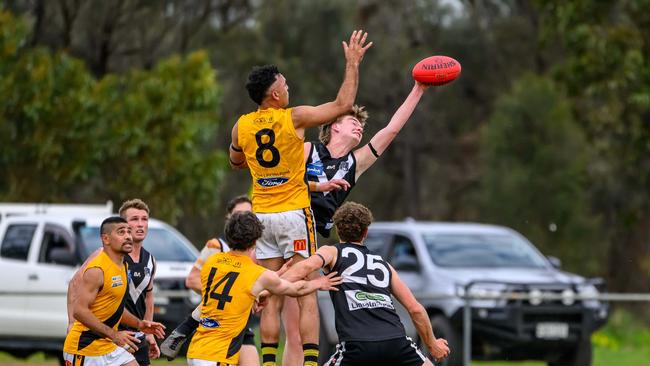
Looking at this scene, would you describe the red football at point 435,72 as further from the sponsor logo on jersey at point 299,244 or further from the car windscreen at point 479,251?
the car windscreen at point 479,251

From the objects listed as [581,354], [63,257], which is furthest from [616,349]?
[63,257]

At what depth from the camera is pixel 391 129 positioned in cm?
996

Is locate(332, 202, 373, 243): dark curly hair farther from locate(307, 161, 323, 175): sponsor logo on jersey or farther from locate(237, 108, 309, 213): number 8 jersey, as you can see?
locate(307, 161, 323, 175): sponsor logo on jersey

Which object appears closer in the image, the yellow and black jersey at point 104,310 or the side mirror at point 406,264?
the yellow and black jersey at point 104,310

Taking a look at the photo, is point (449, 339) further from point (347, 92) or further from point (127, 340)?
point (347, 92)

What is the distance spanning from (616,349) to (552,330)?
5325mm

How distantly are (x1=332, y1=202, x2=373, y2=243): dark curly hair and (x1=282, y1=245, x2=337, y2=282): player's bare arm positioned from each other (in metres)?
0.14

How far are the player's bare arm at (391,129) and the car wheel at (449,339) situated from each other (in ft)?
20.0

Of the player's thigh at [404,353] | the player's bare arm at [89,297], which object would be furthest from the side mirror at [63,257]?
the player's thigh at [404,353]

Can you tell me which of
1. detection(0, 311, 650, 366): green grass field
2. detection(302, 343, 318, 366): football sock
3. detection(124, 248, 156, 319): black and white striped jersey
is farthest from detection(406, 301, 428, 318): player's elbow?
detection(0, 311, 650, 366): green grass field

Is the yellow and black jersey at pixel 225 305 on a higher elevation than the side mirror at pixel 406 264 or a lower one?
higher

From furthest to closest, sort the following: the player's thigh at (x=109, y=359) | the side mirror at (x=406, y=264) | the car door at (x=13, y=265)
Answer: the car door at (x=13, y=265)
the side mirror at (x=406, y=264)
the player's thigh at (x=109, y=359)

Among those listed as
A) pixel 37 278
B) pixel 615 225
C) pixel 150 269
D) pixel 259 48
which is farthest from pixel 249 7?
pixel 150 269

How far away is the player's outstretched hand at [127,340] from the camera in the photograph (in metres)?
9.66
